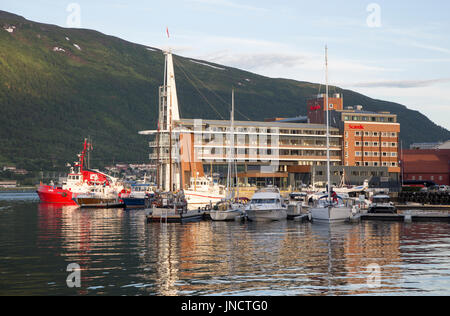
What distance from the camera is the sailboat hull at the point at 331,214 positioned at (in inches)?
2982

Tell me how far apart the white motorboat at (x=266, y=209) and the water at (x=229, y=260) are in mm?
10085

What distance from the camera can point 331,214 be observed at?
75688mm

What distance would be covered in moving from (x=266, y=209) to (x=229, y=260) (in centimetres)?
3923

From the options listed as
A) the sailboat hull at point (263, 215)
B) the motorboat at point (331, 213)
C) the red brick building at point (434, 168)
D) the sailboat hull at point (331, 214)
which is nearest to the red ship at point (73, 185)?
the sailboat hull at point (263, 215)

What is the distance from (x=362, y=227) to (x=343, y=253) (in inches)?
1061

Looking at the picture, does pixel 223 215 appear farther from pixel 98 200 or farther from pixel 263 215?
pixel 98 200

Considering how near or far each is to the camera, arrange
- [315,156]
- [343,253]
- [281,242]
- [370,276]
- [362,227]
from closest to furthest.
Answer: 1. [370,276]
2. [343,253]
3. [281,242]
4. [362,227]
5. [315,156]

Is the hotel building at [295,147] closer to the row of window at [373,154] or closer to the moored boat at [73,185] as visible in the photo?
the row of window at [373,154]

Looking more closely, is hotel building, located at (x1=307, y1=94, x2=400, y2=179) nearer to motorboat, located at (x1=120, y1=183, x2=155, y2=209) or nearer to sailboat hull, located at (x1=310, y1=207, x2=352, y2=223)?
motorboat, located at (x1=120, y1=183, x2=155, y2=209)

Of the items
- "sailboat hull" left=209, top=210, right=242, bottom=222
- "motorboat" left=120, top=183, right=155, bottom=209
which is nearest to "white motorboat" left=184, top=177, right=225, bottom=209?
"motorboat" left=120, top=183, right=155, bottom=209

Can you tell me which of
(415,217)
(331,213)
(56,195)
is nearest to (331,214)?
(331,213)
